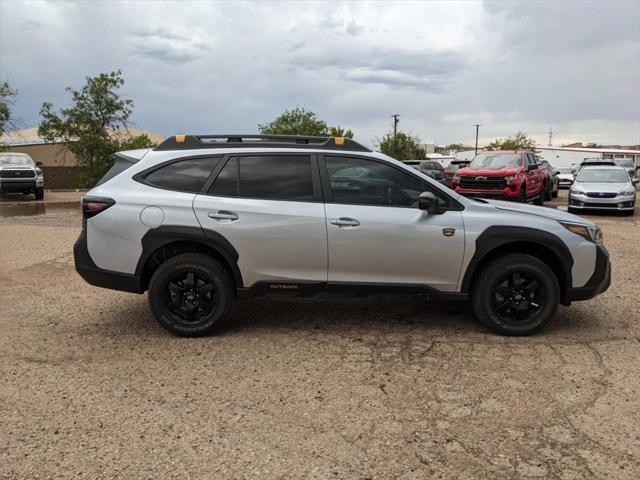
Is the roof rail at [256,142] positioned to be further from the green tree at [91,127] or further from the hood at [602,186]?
the green tree at [91,127]

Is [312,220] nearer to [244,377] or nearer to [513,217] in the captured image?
[244,377]

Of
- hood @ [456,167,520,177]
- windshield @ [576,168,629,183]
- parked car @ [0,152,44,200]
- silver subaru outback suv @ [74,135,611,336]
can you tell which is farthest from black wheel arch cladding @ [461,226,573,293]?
parked car @ [0,152,44,200]

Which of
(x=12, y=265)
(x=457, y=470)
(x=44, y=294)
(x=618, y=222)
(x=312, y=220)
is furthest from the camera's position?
(x=618, y=222)

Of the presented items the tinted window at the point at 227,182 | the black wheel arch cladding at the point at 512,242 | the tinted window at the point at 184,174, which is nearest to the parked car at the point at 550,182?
the black wheel arch cladding at the point at 512,242

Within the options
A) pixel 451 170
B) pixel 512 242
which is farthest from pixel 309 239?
pixel 451 170

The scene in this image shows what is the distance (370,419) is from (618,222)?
43.9 feet

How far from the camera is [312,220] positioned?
4.60 m

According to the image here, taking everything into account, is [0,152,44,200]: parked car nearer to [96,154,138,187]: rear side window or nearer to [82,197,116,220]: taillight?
[96,154,138,187]: rear side window

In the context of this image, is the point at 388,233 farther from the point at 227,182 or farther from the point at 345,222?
the point at 227,182

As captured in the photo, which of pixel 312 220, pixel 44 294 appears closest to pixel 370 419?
pixel 312 220

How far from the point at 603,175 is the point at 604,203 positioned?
60.1 inches

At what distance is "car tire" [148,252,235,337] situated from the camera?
4.62 meters

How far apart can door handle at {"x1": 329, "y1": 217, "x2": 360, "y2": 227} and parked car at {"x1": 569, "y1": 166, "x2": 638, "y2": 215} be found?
13377 millimetres

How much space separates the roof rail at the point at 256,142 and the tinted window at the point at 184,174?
18 centimetres
